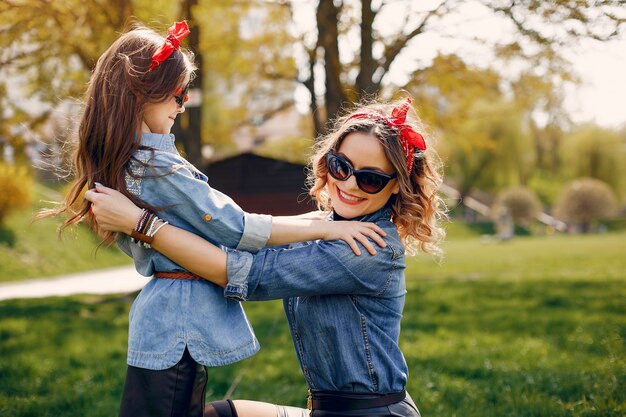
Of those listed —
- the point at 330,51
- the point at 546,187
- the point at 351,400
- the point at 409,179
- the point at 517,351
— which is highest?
the point at 330,51

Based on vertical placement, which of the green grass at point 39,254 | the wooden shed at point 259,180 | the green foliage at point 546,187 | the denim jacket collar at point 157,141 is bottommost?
the green foliage at point 546,187

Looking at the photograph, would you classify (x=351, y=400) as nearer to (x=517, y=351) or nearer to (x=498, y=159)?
(x=517, y=351)

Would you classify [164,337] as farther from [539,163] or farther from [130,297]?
[539,163]

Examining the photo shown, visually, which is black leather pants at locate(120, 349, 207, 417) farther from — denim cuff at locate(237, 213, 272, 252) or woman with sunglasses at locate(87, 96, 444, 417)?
denim cuff at locate(237, 213, 272, 252)

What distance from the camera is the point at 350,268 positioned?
2.07 m

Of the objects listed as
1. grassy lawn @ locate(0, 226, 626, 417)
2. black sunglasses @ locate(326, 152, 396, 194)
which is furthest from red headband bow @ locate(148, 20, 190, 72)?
grassy lawn @ locate(0, 226, 626, 417)

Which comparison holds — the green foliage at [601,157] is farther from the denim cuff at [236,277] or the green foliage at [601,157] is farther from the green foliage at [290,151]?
the denim cuff at [236,277]

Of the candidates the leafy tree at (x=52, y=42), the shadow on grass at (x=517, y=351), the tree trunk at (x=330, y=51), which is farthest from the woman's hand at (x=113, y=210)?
the tree trunk at (x=330, y=51)

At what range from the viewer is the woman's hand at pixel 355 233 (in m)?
2.09

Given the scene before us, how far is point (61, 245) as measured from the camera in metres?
18.0

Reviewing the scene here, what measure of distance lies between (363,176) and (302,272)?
382 mm

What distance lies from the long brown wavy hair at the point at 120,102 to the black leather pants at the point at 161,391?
472 millimetres

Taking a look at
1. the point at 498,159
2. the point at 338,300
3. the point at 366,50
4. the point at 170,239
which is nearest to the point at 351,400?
the point at 338,300

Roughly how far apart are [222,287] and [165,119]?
552 mm
